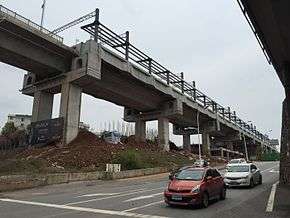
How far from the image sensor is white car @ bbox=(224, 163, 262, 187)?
22545 millimetres

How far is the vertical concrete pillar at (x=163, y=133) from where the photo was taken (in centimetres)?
6347

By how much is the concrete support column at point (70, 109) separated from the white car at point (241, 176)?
22.3 m

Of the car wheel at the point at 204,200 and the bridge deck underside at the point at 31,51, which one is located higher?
the bridge deck underside at the point at 31,51

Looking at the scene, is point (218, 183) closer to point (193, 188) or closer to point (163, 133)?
point (193, 188)

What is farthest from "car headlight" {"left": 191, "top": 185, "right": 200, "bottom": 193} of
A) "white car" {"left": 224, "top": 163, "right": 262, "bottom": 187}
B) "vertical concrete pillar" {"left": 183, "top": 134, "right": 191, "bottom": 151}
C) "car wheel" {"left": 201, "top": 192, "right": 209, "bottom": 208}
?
"vertical concrete pillar" {"left": 183, "top": 134, "right": 191, "bottom": 151}

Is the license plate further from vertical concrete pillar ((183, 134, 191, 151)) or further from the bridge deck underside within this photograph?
vertical concrete pillar ((183, 134, 191, 151))

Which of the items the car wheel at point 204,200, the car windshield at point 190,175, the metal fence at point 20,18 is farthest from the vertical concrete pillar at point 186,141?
the car wheel at point 204,200

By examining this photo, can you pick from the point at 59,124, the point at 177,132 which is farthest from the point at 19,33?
the point at 177,132

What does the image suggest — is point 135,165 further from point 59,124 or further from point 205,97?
point 205,97

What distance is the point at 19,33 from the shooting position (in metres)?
35.6

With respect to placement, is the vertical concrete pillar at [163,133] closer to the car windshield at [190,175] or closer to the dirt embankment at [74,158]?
the dirt embankment at [74,158]

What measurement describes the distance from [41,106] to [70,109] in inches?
245

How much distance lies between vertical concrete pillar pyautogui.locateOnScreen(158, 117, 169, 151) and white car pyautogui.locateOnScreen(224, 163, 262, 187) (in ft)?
126

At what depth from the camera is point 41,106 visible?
151ft
